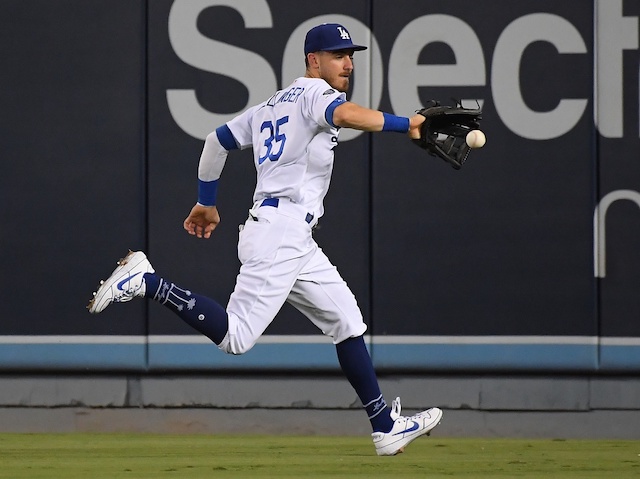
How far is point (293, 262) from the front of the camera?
17.0 feet

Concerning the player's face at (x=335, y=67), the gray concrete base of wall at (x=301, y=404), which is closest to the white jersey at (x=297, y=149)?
the player's face at (x=335, y=67)

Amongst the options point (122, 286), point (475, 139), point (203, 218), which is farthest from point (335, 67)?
point (122, 286)

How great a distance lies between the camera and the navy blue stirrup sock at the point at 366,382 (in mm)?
5312

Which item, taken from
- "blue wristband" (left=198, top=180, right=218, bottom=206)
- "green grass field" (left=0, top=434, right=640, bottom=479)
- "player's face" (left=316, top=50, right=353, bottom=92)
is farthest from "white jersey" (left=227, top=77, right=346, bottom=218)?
"green grass field" (left=0, top=434, right=640, bottom=479)

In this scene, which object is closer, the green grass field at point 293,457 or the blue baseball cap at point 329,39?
the blue baseball cap at point 329,39

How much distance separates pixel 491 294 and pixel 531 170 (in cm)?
78

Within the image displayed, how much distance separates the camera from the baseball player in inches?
201

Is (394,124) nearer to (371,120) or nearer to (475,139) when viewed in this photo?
(371,120)

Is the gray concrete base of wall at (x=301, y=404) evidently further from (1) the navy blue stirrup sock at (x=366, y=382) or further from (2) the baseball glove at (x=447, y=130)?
(2) the baseball glove at (x=447, y=130)

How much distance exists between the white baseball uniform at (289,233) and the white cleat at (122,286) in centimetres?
40

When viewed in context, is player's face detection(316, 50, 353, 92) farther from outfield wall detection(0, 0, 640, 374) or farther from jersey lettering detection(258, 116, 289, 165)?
outfield wall detection(0, 0, 640, 374)

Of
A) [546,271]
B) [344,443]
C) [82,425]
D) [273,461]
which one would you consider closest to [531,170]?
[546,271]

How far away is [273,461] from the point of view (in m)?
6.16

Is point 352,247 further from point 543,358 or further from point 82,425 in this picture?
point 82,425
